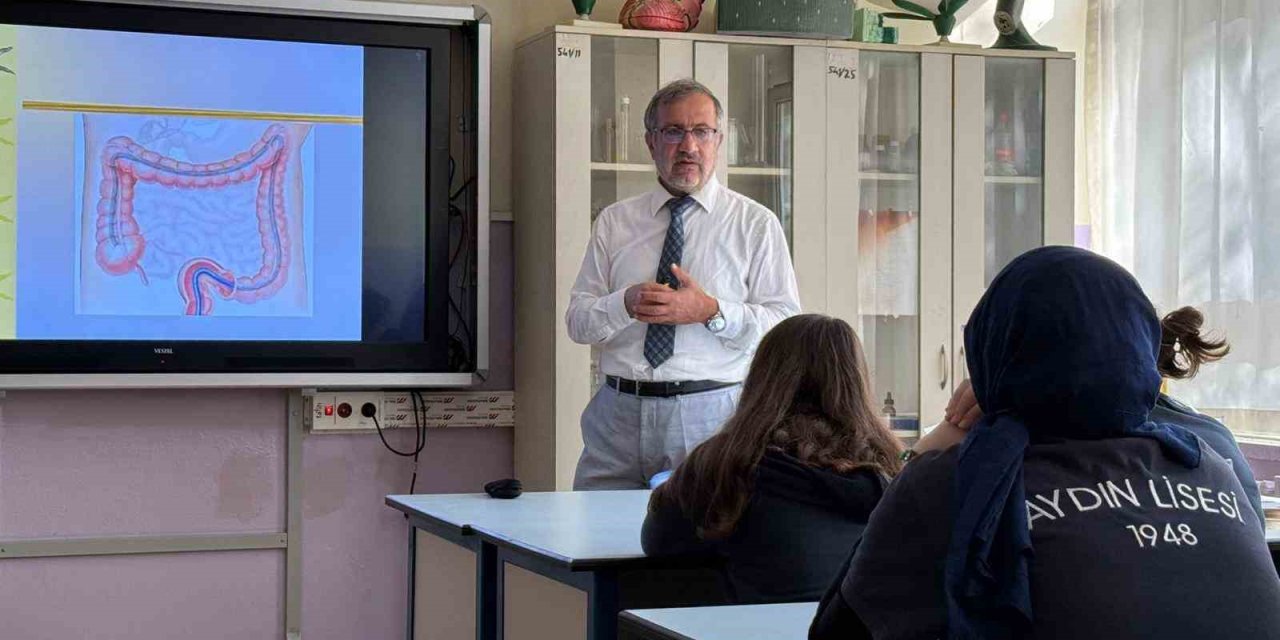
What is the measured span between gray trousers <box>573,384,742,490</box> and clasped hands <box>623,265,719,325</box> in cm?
22

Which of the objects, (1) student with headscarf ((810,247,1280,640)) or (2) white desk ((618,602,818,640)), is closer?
(1) student with headscarf ((810,247,1280,640))

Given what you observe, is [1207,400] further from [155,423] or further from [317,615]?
[155,423]

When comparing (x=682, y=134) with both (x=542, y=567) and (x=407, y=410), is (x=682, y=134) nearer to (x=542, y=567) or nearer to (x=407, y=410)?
(x=407, y=410)

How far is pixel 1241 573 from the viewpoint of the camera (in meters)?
1.48

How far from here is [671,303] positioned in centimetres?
352

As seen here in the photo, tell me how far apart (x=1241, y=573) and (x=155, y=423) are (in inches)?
137

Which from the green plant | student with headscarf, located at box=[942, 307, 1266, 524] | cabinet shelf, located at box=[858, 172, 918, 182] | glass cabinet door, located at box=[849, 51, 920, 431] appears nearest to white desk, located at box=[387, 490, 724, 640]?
student with headscarf, located at box=[942, 307, 1266, 524]

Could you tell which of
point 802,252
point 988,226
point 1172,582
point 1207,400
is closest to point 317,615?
point 802,252

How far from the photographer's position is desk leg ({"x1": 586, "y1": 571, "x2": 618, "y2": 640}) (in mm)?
2391

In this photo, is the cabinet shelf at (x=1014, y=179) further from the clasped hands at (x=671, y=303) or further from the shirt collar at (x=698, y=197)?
the clasped hands at (x=671, y=303)

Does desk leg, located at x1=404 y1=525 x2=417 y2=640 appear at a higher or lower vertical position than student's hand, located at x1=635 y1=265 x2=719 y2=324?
lower

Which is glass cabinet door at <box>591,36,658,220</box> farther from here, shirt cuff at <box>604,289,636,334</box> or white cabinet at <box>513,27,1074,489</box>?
shirt cuff at <box>604,289,636,334</box>

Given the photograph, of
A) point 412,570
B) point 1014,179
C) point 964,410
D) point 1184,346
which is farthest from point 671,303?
point 1014,179

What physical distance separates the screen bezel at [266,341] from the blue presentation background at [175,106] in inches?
1.2
